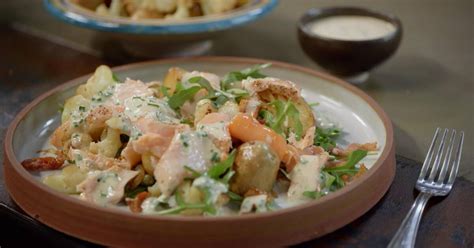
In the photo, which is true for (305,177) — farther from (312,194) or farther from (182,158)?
(182,158)

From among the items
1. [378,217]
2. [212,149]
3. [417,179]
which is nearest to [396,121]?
[417,179]

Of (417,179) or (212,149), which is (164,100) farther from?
(417,179)

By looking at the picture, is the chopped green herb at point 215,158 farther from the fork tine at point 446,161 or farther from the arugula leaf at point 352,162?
the fork tine at point 446,161

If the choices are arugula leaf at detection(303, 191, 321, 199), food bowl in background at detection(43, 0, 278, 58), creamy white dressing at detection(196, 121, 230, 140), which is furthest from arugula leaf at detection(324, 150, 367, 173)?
food bowl in background at detection(43, 0, 278, 58)

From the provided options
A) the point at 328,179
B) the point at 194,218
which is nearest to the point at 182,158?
the point at 194,218

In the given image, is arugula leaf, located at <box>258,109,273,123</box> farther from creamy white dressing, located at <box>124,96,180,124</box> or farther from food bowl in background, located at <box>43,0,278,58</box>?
food bowl in background, located at <box>43,0,278,58</box>

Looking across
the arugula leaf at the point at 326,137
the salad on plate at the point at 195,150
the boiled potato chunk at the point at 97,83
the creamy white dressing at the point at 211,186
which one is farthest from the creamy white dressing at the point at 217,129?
the boiled potato chunk at the point at 97,83

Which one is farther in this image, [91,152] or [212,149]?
[91,152]
